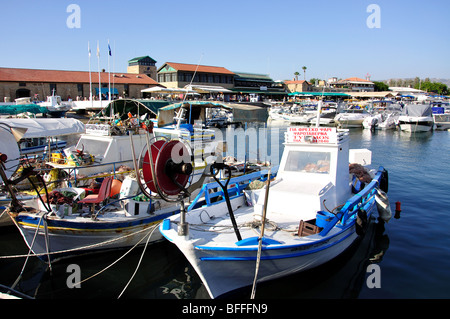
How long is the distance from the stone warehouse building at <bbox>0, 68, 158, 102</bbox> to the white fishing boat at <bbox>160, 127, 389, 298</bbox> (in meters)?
35.5

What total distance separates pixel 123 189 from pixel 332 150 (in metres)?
6.33

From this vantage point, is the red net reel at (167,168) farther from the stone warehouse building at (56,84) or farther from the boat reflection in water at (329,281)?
the stone warehouse building at (56,84)

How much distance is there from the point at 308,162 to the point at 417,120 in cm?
3930

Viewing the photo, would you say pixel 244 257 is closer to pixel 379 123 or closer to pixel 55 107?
pixel 55 107

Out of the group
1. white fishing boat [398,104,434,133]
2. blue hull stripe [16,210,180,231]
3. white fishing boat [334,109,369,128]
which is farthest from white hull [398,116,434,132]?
blue hull stripe [16,210,180,231]

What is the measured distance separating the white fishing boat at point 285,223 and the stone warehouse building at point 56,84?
116ft

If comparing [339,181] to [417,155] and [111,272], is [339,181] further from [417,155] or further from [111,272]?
[417,155]

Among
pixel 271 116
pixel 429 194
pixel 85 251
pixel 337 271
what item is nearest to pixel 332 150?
pixel 337 271

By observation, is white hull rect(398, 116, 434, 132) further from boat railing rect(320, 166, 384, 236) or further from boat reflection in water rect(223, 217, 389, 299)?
boat reflection in water rect(223, 217, 389, 299)

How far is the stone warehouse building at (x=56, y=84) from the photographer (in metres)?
42.0

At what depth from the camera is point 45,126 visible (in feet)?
46.7

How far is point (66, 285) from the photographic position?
8.07m

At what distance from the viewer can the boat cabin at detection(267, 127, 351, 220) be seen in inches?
326
